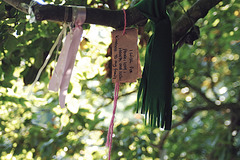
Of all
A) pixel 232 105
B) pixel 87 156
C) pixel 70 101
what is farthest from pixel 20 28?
pixel 232 105

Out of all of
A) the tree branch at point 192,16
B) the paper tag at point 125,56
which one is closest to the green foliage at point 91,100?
the tree branch at point 192,16

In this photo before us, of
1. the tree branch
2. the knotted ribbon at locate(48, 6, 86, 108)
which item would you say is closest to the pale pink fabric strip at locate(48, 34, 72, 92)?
the knotted ribbon at locate(48, 6, 86, 108)

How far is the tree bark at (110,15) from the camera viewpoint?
1.93 feet

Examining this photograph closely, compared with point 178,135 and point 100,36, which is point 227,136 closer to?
point 178,135

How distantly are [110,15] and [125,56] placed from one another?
100 mm

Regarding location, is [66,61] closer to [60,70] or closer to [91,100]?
[60,70]

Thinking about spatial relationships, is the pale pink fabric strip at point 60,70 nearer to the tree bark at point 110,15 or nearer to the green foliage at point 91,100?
the tree bark at point 110,15

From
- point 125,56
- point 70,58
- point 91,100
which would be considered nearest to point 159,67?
point 125,56

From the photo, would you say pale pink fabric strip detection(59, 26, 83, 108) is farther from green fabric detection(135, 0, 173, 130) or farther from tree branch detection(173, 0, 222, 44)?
tree branch detection(173, 0, 222, 44)

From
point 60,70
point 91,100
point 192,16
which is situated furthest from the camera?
point 91,100

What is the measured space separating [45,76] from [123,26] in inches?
19.8

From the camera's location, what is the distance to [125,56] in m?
0.69

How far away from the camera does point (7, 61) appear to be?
1.01 meters

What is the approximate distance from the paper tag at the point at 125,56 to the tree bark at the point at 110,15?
0.08 ft
